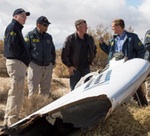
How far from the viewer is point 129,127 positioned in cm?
532

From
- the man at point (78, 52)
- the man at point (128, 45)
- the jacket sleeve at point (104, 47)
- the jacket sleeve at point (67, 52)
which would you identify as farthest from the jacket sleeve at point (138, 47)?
the jacket sleeve at point (67, 52)

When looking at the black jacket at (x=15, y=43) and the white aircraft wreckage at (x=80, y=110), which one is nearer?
the white aircraft wreckage at (x=80, y=110)

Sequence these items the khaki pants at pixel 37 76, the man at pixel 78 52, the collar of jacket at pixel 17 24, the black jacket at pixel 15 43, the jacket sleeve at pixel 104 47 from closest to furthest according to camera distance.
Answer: the black jacket at pixel 15 43, the collar of jacket at pixel 17 24, the man at pixel 78 52, the jacket sleeve at pixel 104 47, the khaki pants at pixel 37 76

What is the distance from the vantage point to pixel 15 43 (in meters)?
7.17

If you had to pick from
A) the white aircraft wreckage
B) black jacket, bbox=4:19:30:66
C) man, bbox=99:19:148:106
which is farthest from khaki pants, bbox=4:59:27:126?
the white aircraft wreckage

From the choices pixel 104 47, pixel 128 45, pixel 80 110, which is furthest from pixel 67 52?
pixel 80 110

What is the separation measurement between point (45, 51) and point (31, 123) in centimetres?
391

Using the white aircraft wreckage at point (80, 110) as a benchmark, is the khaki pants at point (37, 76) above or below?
below

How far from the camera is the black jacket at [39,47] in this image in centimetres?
841

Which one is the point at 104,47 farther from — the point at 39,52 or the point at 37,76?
the point at 37,76

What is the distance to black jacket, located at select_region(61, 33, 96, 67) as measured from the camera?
8.16 m

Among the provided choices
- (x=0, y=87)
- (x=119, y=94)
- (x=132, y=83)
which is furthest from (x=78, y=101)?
(x=0, y=87)

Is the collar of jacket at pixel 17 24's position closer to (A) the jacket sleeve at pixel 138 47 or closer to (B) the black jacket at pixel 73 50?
(B) the black jacket at pixel 73 50

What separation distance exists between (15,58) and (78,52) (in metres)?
1.49
